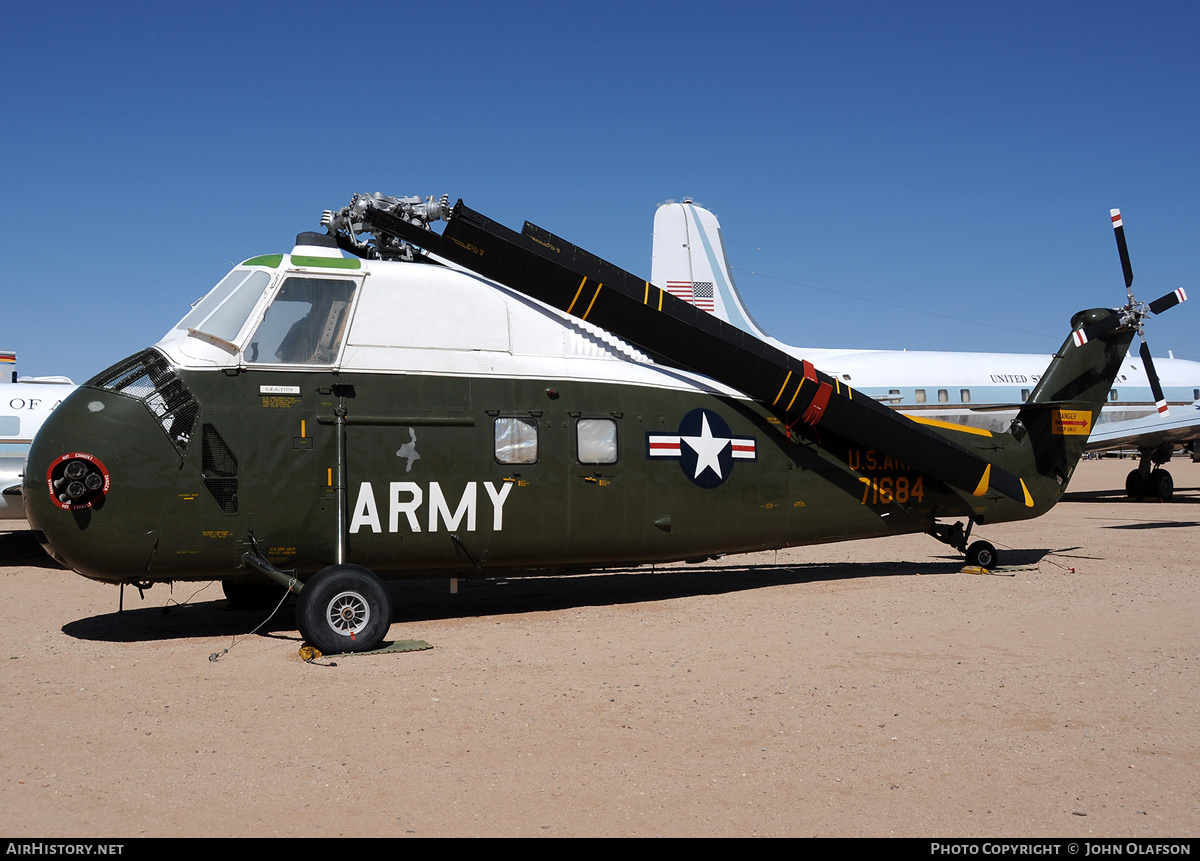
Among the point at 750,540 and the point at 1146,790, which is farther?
the point at 750,540

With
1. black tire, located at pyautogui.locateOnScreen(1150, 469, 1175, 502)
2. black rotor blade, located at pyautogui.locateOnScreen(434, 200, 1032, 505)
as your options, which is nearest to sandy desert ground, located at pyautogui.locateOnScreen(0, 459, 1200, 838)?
black rotor blade, located at pyautogui.locateOnScreen(434, 200, 1032, 505)

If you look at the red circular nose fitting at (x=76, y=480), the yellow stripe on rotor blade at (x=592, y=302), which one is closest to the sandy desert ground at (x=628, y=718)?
the red circular nose fitting at (x=76, y=480)

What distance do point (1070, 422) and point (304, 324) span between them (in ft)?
38.8

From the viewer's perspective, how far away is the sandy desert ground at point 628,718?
5.20m

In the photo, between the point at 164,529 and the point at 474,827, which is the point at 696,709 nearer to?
the point at 474,827

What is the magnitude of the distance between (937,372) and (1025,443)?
47.4 feet

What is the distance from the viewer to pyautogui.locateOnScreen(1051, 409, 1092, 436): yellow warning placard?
14.4 meters

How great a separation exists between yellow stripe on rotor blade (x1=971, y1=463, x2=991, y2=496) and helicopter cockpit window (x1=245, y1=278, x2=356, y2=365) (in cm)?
940

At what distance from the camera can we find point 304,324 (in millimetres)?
10281

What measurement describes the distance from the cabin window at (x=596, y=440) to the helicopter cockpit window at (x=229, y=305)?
4018mm

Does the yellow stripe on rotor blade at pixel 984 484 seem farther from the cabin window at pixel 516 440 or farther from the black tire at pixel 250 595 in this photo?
the black tire at pixel 250 595

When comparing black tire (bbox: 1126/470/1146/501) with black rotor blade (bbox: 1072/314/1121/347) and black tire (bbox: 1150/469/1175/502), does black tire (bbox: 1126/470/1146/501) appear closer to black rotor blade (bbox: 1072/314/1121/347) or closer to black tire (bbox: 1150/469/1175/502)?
black tire (bbox: 1150/469/1175/502)

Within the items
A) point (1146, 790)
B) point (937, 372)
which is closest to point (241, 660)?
point (1146, 790)

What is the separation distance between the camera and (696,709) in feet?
23.7
